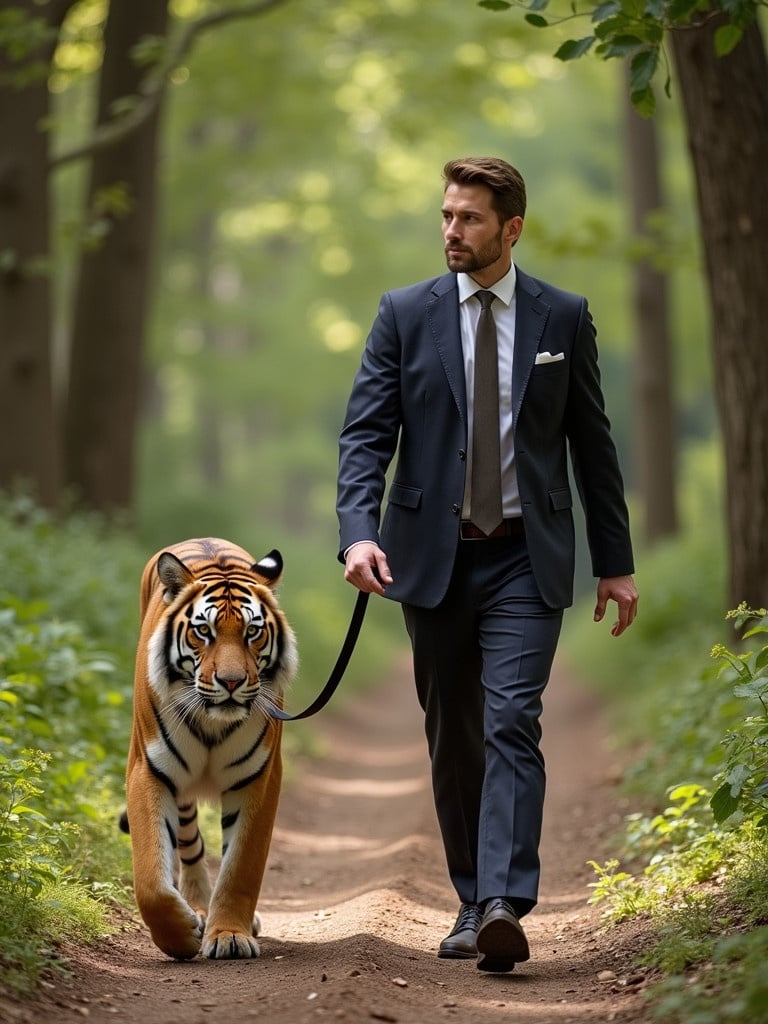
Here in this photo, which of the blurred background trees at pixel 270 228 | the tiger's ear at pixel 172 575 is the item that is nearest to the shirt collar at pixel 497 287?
the tiger's ear at pixel 172 575

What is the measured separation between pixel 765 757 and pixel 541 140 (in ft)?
109

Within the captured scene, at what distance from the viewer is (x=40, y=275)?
39.8 ft

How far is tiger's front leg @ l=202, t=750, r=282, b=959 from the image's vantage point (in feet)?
16.8

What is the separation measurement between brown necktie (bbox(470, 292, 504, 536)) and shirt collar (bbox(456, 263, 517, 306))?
22 centimetres

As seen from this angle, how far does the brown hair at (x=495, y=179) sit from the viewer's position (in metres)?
5.06

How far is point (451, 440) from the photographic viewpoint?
5.11 metres

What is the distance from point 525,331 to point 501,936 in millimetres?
2104

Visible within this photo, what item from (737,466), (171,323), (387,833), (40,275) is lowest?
(387,833)

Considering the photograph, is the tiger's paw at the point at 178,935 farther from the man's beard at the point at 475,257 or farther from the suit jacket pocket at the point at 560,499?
the man's beard at the point at 475,257

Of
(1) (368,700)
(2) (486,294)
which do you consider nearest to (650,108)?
(2) (486,294)

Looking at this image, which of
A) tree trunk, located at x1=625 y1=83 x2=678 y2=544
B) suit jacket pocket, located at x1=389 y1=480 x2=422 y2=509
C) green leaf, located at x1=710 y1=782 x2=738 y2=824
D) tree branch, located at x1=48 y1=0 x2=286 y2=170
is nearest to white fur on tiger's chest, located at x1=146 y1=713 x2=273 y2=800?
suit jacket pocket, located at x1=389 y1=480 x2=422 y2=509

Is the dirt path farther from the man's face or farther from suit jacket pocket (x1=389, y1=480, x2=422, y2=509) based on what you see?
the man's face

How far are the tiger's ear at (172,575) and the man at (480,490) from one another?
644mm

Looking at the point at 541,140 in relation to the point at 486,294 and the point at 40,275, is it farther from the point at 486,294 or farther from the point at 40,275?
the point at 486,294
